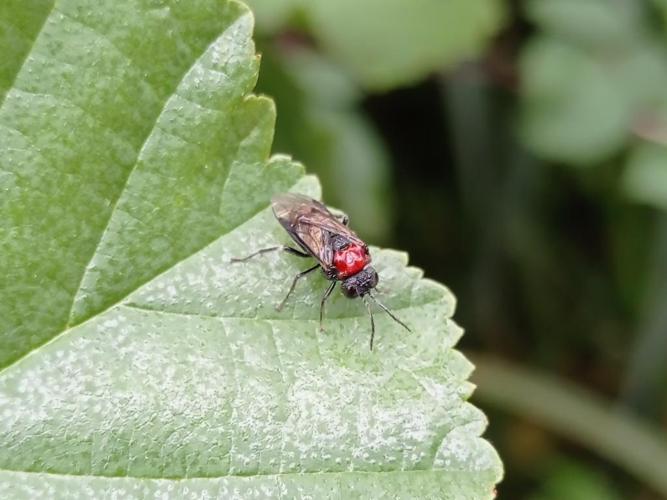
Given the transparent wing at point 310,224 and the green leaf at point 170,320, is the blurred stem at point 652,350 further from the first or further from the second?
the green leaf at point 170,320

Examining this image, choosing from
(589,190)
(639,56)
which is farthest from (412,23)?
(589,190)

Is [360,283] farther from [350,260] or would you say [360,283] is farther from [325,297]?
[350,260]

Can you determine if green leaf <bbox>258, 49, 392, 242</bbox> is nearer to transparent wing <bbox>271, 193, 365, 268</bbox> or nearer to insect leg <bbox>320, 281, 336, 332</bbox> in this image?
transparent wing <bbox>271, 193, 365, 268</bbox>

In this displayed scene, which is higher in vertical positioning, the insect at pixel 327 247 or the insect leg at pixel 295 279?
the insect at pixel 327 247

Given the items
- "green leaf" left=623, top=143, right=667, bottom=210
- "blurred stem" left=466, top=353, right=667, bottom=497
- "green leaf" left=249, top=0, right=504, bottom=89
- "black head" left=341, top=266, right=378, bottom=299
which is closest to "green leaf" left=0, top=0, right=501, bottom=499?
"black head" left=341, top=266, right=378, bottom=299

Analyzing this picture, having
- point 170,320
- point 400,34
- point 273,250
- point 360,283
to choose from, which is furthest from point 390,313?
point 400,34

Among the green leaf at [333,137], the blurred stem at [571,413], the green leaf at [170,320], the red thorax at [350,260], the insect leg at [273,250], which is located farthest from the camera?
the blurred stem at [571,413]

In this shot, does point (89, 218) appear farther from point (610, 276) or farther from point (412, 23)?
point (610, 276)

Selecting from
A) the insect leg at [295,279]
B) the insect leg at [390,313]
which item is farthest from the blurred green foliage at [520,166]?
the insect leg at [390,313]
